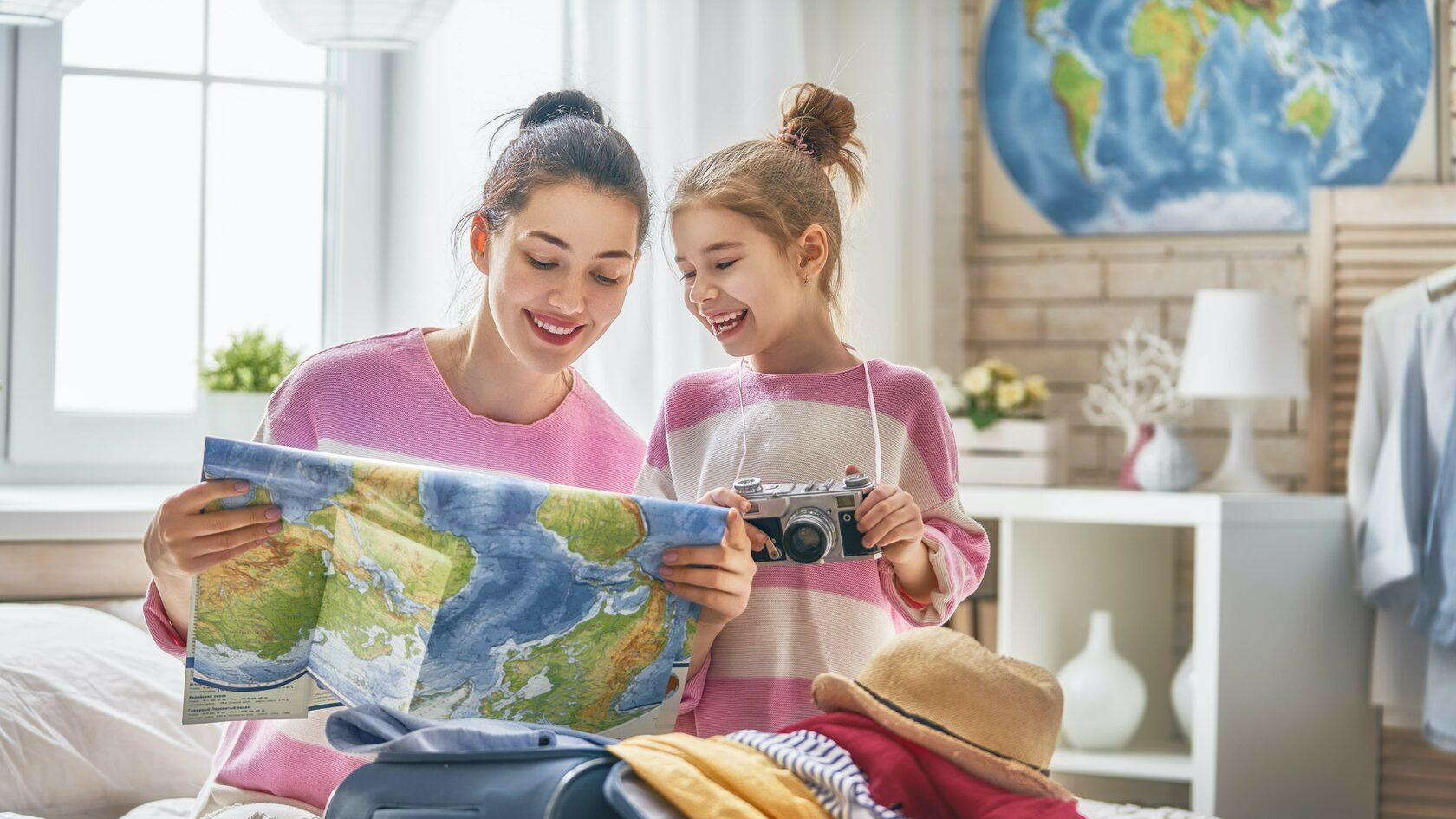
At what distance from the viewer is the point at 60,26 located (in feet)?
7.77

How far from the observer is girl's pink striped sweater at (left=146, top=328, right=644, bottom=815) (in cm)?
127

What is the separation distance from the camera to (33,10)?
1.91 meters

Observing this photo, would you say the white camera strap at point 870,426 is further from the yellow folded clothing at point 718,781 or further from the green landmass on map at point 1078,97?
the green landmass on map at point 1078,97

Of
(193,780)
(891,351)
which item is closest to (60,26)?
(193,780)

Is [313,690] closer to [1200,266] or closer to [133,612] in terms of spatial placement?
[133,612]

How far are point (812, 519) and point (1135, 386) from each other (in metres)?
1.90

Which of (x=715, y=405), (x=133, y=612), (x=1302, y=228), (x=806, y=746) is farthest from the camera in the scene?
(x=1302, y=228)

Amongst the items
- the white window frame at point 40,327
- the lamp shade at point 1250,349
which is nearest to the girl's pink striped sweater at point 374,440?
the white window frame at point 40,327

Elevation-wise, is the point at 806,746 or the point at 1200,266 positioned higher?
the point at 1200,266

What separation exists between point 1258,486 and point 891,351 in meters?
0.72

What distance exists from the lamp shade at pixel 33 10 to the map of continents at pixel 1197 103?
182 centimetres

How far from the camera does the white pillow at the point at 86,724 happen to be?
1.51 m

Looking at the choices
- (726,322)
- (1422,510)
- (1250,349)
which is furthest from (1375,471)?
(726,322)

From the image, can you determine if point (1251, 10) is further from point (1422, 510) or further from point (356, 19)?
point (356, 19)
